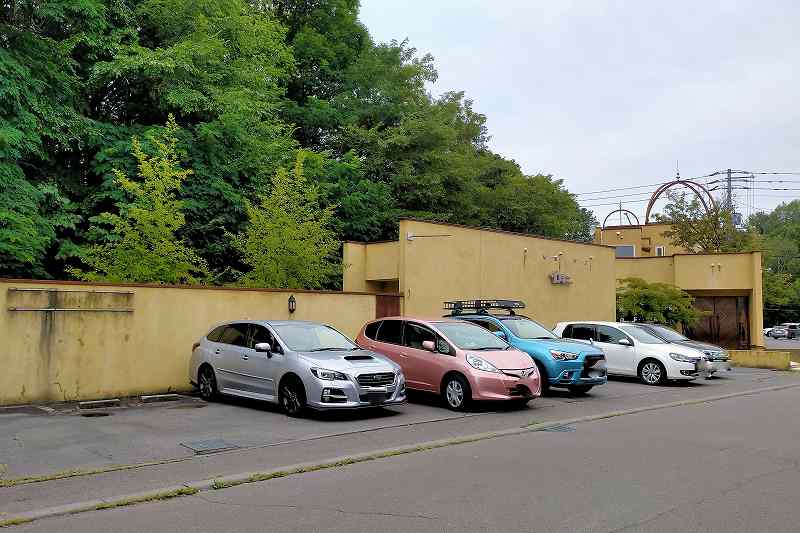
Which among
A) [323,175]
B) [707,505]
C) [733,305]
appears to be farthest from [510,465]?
[733,305]

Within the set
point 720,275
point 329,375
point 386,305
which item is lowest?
point 329,375

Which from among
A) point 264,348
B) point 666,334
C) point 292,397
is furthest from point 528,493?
point 666,334

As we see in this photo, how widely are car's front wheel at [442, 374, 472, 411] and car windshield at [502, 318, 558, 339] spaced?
3250 millimetres

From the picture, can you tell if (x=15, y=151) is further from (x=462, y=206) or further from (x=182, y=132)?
(x=462, y=206)

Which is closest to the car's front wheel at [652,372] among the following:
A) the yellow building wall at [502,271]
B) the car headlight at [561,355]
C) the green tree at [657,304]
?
the car headlight at [561,355]

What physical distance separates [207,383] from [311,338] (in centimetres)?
238

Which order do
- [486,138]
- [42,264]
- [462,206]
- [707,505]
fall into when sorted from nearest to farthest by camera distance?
[707,505] < [42,264] < [462,206] < [486,138]

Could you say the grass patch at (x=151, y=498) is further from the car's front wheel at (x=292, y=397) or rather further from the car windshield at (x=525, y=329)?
the car windshield at (x=525, y=329)

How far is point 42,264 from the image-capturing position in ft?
63.9

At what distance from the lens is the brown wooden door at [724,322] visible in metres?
31.2

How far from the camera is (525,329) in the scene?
51.5ft

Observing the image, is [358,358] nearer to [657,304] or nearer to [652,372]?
[652,372]

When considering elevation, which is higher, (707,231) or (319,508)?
(707,231)

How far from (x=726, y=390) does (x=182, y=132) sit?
16543mm
